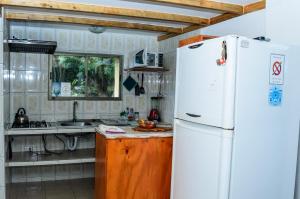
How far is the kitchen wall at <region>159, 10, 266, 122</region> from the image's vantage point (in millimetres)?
2602

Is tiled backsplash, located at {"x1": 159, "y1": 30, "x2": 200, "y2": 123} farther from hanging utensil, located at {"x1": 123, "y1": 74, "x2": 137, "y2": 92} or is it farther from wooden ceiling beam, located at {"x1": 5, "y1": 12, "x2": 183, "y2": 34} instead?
hanging utensil, located at {"x1": 123, "y1": 74, "x2": 137, "y2": 92}

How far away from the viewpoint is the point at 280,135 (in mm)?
1943

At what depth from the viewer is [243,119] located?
1.80 m

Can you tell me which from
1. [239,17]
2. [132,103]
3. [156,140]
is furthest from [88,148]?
[239,17]

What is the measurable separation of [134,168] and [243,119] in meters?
1.23

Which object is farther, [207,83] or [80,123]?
[80,123]

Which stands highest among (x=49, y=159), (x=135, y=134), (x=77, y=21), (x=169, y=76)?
(x=77, y=21)

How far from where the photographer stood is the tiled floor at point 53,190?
11.6 feet

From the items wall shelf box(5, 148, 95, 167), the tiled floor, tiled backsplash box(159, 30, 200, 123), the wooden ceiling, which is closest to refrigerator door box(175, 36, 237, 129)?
the wooden ceiling

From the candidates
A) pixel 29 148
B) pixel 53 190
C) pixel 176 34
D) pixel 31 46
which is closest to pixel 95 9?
pixel 31 46

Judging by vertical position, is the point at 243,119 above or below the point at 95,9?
below

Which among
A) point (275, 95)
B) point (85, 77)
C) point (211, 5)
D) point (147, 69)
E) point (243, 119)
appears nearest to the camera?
point (243, 119)

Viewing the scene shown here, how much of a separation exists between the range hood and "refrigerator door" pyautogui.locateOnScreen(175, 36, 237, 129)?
5.61ft

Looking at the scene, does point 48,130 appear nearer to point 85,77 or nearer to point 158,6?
point 85,77
